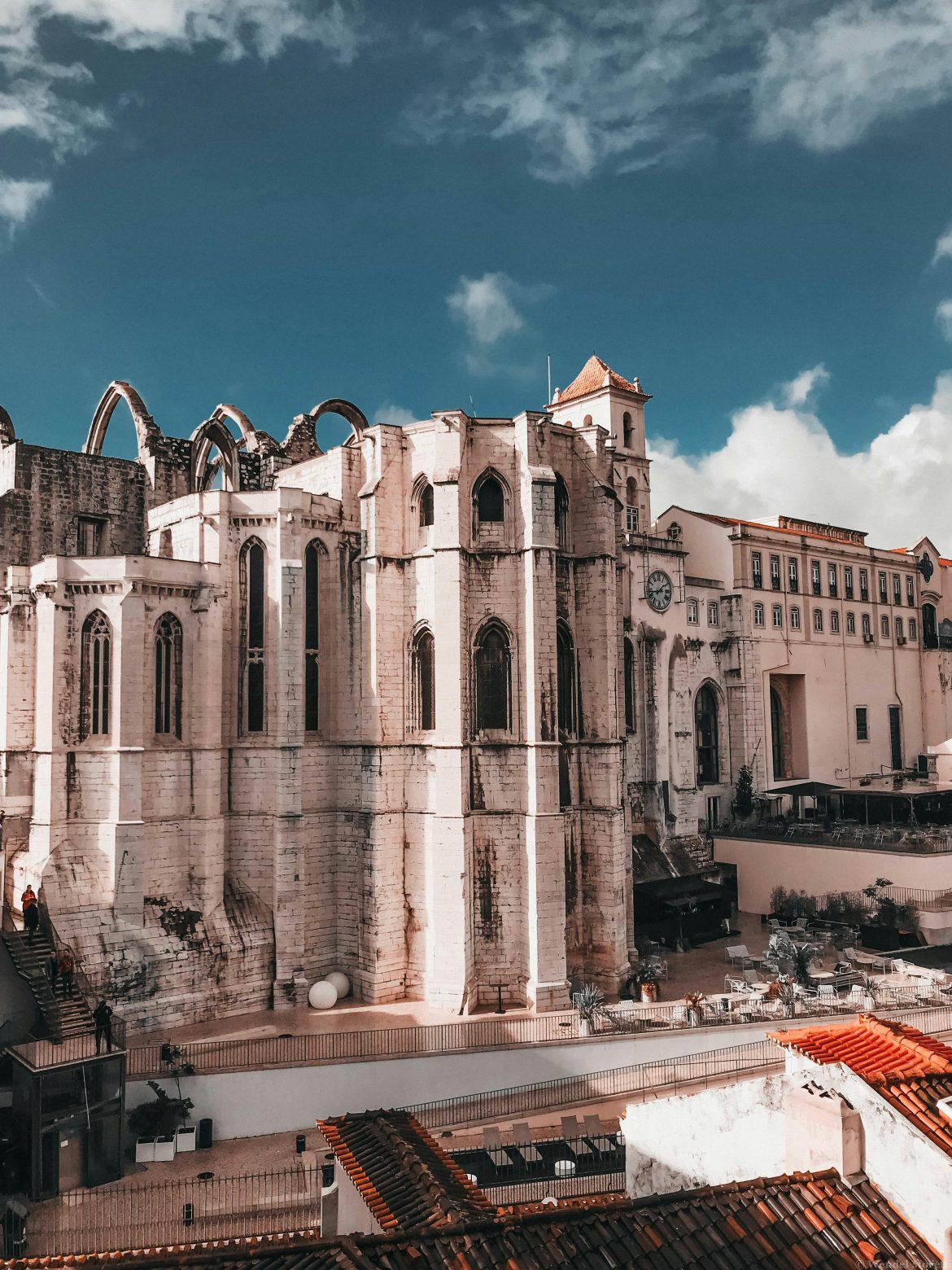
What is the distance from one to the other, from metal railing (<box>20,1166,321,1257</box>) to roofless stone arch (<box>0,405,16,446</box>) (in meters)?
21.4

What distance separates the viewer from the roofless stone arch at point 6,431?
30.0 meters

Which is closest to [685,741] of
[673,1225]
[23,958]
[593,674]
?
[593,674]

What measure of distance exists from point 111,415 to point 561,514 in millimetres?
16948

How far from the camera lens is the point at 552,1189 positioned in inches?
639

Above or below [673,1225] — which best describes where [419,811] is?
above

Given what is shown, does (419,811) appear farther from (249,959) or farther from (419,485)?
(419,485)

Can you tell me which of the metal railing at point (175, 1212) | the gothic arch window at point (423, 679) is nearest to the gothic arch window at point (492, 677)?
the gothic arch window at point (423, 679)

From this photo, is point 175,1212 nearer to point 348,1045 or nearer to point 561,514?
point 348,1045

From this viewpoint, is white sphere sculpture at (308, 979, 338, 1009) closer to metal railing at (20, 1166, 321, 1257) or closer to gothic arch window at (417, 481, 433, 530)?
metal railing at (20, 1166, 321, 1257)

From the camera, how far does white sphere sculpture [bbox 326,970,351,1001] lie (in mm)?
25438

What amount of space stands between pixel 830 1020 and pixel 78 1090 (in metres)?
16.7

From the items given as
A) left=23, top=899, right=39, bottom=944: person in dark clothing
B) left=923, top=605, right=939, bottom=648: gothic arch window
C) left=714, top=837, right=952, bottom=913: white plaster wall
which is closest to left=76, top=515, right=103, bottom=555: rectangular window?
left=23, top=899, right=39, bottom=944: person in dark clothing

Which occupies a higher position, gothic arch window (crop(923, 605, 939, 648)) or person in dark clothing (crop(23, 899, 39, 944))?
gothic arch window (crop(923, 605, 939, 648))

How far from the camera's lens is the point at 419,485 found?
89.2ft
